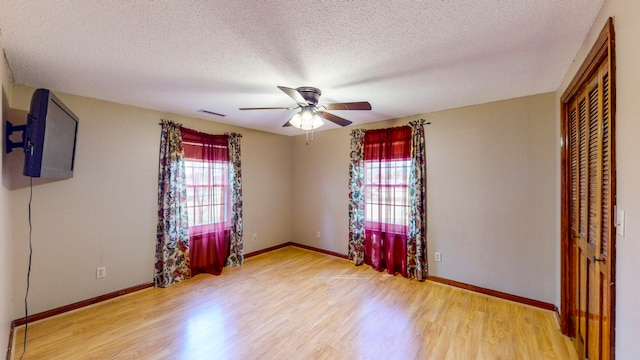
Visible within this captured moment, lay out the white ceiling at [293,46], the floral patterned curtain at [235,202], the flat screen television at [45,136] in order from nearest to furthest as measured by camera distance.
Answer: the white ceiling at [293,46] → the flat screen television at [45,136] → the floral patterned curtain at [235,202]

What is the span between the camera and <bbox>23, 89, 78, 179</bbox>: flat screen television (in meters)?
1.81

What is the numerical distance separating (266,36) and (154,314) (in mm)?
2837

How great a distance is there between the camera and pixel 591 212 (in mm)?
1729

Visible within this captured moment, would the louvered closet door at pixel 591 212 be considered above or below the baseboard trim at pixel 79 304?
above

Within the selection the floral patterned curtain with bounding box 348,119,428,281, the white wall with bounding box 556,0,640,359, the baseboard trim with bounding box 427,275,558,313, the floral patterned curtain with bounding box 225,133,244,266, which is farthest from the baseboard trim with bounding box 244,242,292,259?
the white wall with bounding box 556,0,640,359

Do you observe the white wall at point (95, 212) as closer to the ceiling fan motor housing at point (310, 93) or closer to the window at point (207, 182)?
the window at point (207, 182)

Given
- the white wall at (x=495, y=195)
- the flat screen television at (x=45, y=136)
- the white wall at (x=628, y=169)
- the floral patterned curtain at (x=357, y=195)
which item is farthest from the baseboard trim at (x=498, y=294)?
the flat screen television at (x=45, y=136)

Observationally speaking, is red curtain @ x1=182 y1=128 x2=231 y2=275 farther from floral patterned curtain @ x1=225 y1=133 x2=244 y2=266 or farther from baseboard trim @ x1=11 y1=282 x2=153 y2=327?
baseboard trim @ x1=11 y1=282 x2=153 y2=327

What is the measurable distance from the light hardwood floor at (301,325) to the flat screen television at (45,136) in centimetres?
146

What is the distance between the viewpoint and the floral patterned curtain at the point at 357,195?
4.13 meters

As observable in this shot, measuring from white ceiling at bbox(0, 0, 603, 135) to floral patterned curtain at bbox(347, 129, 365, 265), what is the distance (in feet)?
4.43

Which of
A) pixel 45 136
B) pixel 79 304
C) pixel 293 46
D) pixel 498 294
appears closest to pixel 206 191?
pixel 79 304

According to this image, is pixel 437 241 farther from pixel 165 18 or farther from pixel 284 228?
pixel 165 18

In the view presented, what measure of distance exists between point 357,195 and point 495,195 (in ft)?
6.00
